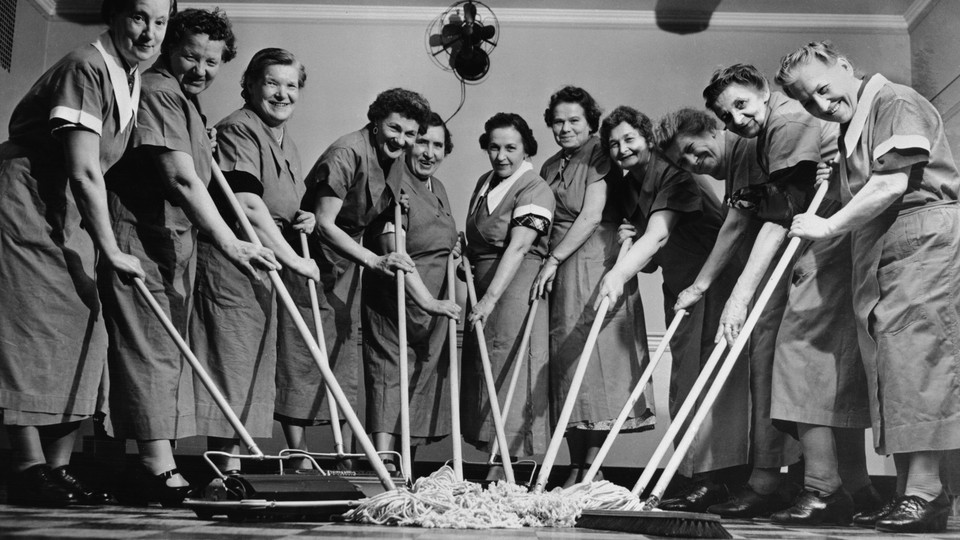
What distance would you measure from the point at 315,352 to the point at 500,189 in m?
0.97

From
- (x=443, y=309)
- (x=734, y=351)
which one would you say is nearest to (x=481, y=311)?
(x=443, y=309)

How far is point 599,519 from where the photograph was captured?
167cm

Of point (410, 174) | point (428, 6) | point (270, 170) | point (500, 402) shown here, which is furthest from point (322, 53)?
point (500, 402)

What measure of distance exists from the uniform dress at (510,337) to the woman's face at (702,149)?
1.31ft

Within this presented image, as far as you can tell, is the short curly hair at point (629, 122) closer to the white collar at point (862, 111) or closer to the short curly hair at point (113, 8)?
the white collar at point (862, 111)

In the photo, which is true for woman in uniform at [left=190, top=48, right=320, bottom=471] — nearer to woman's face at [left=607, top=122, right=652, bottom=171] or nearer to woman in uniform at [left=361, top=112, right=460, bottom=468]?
woman in uniform at [left=361, top=112, right=460, bottom=468]

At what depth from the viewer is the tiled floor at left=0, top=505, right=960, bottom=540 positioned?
49.3 inches

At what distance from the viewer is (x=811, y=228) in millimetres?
1907

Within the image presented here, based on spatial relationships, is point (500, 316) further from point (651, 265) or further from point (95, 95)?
point (95, 95)

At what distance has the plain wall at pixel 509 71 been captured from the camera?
3.08 meters

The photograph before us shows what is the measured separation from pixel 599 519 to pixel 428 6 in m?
2.17

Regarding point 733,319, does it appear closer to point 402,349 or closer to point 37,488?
point 402,349

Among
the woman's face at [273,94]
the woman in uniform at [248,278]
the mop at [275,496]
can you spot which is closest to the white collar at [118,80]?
the woman in uniform at [248,278]

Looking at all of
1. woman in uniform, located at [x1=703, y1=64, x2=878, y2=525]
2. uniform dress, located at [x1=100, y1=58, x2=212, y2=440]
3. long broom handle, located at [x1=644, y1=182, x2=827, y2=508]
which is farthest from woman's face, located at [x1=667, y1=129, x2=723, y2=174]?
uniform dress, located at [x1=100, y1=58, x2=212, y2=440]
